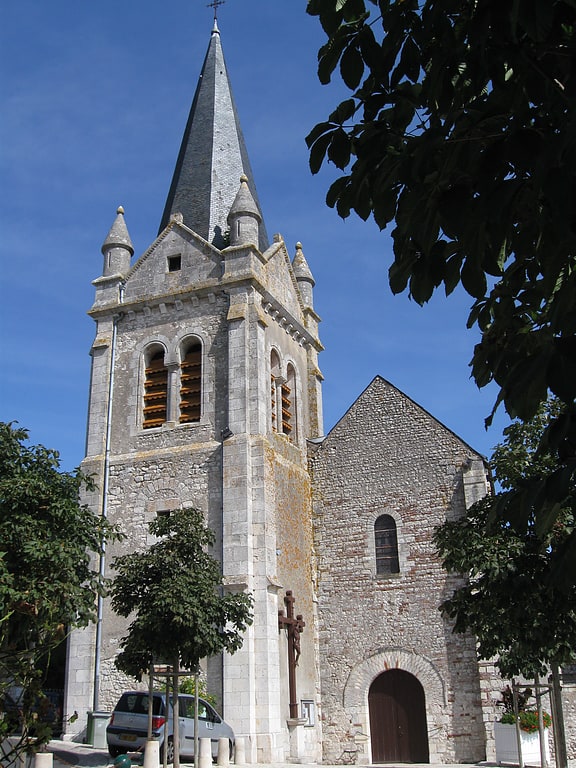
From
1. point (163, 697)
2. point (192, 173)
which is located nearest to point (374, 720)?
point (163, 697)

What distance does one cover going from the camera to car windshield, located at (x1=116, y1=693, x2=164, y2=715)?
565 inches

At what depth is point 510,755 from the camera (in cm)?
1573

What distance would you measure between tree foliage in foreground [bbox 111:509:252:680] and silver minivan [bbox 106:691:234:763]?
206 centimetres

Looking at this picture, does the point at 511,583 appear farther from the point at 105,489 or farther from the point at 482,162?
the point at 105,489

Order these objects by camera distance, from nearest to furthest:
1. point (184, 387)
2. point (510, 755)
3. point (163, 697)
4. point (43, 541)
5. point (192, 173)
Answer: point (43, 541)
point (163, 697)
point (510, 755)
point (184, 387)
point (192, 173)

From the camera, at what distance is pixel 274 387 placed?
Result: 20.0 m

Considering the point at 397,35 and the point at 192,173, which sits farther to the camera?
the point at 192,173

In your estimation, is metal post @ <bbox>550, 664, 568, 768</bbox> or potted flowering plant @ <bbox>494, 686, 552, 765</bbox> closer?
metal post @ <bbox>550, 664, 568, 768</bbox>

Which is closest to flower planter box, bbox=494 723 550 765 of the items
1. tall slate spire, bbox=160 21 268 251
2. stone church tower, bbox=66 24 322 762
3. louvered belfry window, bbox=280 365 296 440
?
stone church tower, bbox=66 24 322 762

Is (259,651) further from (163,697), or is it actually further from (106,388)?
(106,388)

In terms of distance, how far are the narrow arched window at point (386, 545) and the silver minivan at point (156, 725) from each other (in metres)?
5.31

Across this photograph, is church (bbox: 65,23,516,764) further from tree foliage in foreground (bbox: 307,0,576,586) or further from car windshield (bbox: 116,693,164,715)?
tree foliage in foreground (bbox: 307,0,576,586)

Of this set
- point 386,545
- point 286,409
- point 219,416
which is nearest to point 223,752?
point 386,545

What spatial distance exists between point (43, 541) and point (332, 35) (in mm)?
8446
